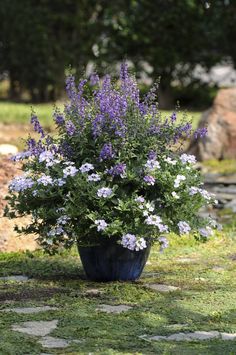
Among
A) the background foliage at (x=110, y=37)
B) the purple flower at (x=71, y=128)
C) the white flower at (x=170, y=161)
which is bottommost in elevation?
the white flower at (x=170, y=161)

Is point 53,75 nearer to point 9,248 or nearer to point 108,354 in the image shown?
point 9,248

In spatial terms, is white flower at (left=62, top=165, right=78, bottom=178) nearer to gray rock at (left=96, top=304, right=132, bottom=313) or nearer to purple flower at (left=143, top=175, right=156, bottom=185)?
purple flower at (left=143, top=175, right=156, bottom=185)

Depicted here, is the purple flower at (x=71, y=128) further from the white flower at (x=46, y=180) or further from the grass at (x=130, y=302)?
the grass at (x=130, y=302)

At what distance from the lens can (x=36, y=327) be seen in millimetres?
4430

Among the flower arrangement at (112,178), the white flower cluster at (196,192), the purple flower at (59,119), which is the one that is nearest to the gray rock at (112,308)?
the flower arrangement at (112,178)

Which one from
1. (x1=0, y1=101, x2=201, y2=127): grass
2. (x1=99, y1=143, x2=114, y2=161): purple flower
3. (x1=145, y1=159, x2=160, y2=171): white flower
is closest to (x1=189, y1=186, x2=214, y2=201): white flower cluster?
(x1=145, y1=159, x2=160, y2=171): white flower

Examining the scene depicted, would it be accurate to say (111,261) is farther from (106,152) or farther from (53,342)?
(53,342)

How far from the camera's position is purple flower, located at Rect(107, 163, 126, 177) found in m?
5.16

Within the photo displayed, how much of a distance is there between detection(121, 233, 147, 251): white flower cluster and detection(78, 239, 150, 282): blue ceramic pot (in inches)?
11.0

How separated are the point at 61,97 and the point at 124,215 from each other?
13.1 meters

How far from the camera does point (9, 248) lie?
265 inches

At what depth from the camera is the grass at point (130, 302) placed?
4152mm

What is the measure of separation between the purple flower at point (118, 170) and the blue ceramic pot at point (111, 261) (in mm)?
449

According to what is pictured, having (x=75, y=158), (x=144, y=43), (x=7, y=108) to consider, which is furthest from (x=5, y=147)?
(x=144, y=43)
